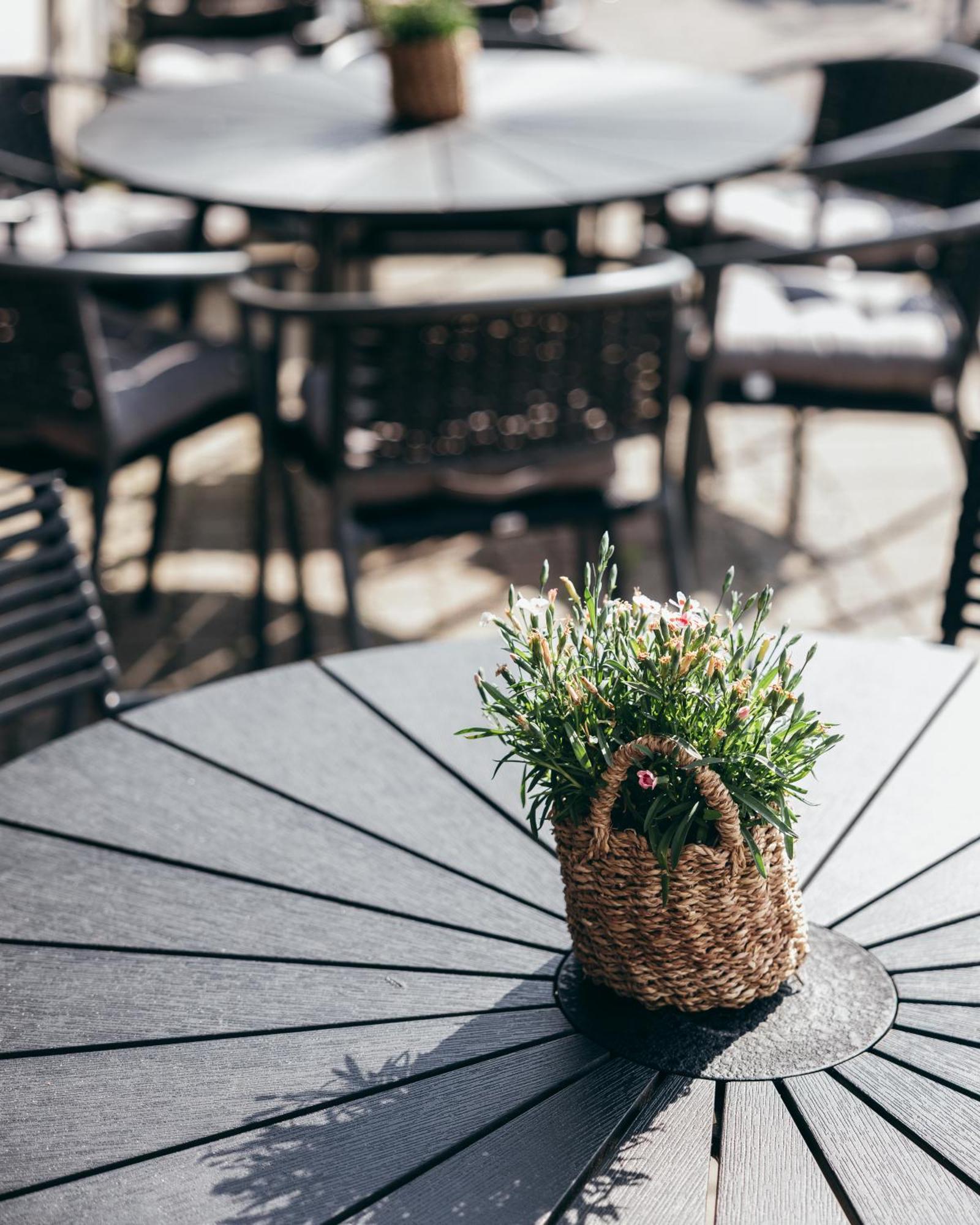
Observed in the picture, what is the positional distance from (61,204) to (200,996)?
334 centimetres

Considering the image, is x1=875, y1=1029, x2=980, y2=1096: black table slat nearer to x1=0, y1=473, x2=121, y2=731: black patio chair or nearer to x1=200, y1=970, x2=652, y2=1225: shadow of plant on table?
x1=200, y1=970, x2=652, y2=1225: shadow of plant on table

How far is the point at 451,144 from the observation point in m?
3.52

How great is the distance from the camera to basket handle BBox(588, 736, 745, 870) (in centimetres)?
106

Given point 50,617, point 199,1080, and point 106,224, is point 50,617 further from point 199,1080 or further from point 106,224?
point 106,224

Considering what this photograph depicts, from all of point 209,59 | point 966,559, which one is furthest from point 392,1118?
point 209,59

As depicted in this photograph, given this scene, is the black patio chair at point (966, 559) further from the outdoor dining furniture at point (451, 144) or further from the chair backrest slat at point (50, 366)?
the chair backrest slat at point (50, 366)

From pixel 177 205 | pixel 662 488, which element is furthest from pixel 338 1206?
pixel 177 205

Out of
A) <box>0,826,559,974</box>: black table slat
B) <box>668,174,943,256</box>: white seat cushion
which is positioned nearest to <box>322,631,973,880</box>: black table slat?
<box>0,826,559,974</box>: black table slat

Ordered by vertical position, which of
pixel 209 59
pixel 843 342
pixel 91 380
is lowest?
pixel 843 342

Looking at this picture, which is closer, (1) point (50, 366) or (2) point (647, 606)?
(2) point (647, 606)

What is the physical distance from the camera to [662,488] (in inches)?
117

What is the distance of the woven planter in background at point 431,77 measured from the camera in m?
3.55

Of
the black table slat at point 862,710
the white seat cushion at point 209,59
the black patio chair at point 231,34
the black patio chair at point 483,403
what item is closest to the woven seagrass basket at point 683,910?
the black table slat at point 862,710

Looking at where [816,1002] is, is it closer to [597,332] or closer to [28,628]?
[28,628]
